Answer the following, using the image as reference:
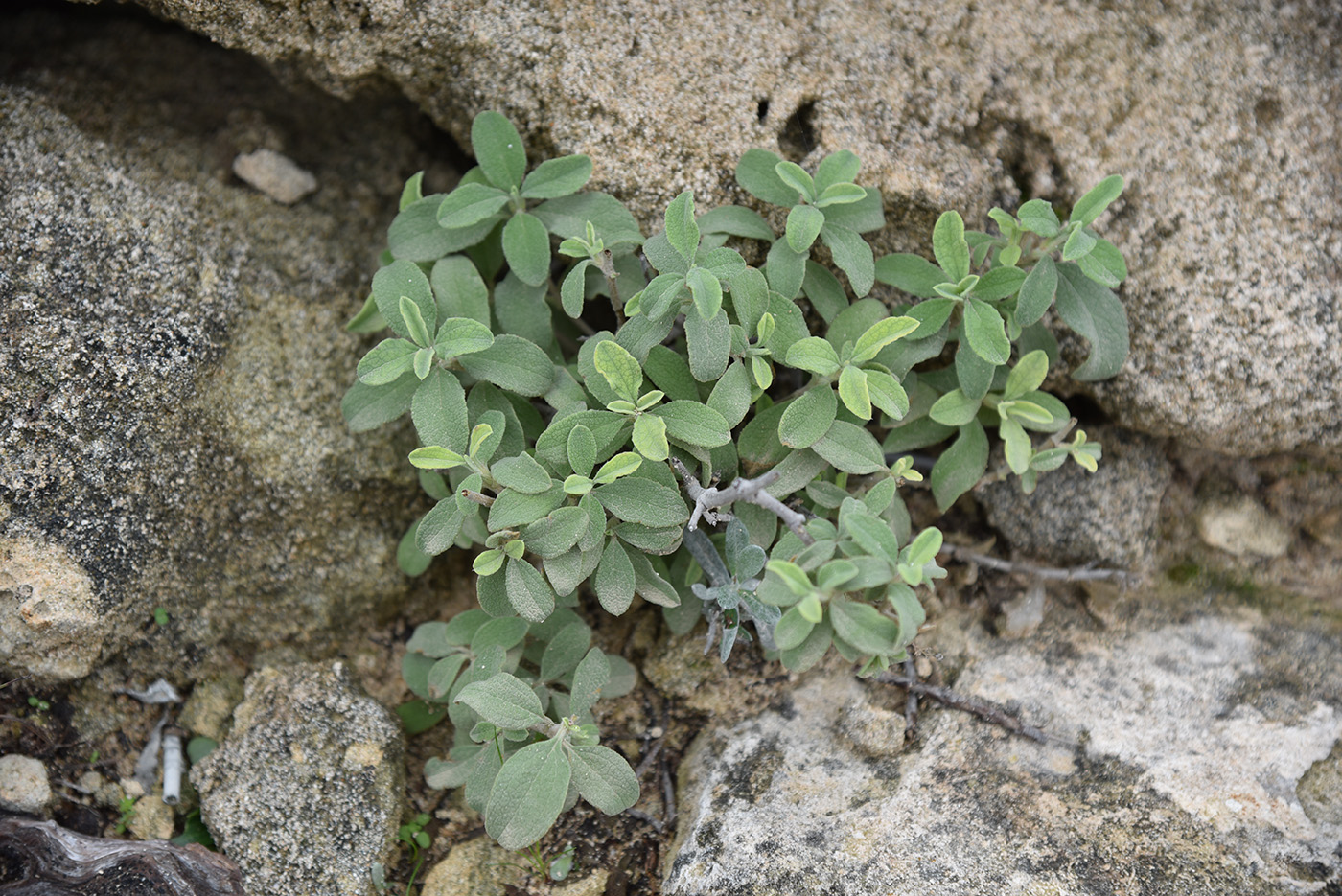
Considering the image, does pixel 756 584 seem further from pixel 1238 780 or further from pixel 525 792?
pixel 1238 780

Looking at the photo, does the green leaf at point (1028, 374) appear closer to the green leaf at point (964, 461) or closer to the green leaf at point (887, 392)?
the green leaf at point (964, 461)

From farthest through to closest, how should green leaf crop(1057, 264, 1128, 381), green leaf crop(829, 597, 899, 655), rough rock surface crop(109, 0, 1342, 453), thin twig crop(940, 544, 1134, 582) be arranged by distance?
thin twig crop(940, 544, 1134, 582), rough rock surface crop(109, 0, 1342, 453), green leaf crop(1057, 264, 1128, 381), green leaf crop(829, 597, 899, 655)

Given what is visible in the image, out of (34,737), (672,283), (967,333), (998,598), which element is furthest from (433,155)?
(998,598)

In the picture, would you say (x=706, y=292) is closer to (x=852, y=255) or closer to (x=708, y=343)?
(x=708, y=343)

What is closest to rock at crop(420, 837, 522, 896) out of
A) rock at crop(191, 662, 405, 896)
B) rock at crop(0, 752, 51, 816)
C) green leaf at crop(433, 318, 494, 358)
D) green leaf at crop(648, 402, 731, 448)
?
rock at crop(191, 662, 405, 896)

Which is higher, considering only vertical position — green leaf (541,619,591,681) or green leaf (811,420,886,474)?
green leaf (811,420,886,474)

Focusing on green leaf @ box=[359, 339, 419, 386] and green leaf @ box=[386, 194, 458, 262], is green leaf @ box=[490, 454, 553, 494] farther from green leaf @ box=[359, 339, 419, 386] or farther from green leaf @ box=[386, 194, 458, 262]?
green leaf @ box=[386, 194, 458, 262]
